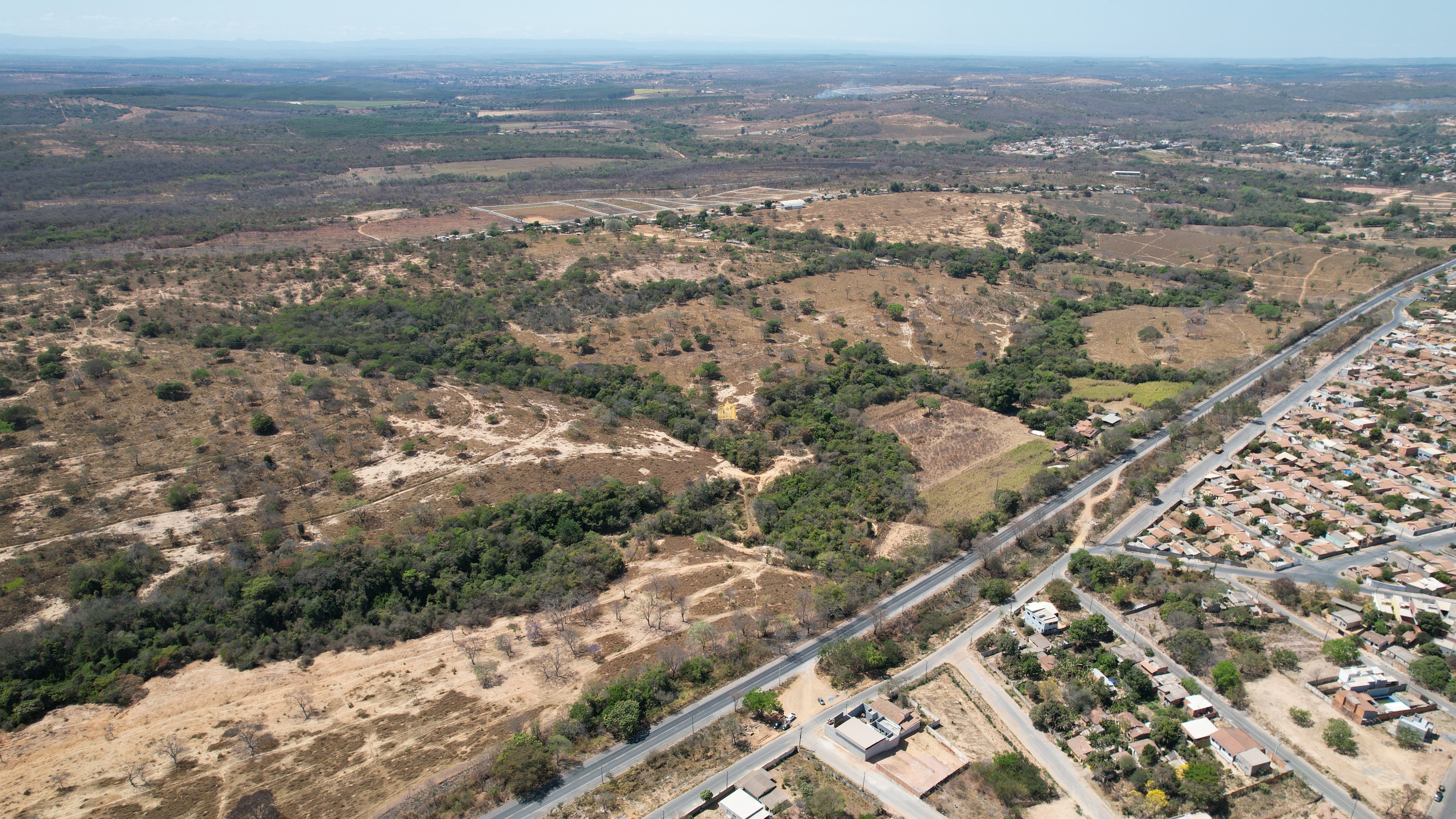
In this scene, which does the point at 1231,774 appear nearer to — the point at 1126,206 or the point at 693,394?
the point at 693,394

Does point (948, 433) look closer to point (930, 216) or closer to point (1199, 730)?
point (1199, 730)

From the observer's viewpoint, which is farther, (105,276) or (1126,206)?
(1126,206)

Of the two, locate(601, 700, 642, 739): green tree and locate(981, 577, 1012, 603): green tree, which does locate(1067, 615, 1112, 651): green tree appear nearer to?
locate(981, 577, 1012, 603): green tree

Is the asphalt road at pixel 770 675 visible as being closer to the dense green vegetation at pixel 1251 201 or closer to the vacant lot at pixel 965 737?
the vacant lot at pixel 965 737

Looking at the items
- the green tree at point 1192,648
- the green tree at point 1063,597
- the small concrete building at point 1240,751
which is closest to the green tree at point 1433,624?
the green tree at point 1192,648

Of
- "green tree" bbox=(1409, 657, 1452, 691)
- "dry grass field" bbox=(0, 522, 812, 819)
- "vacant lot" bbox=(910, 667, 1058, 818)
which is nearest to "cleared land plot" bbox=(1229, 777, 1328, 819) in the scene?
"vacant lot" bbox=(910, 667, 1058, 818)

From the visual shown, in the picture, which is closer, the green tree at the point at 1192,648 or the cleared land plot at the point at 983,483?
the green tree at the point at 1192,648

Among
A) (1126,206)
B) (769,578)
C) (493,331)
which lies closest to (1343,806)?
(769,578)

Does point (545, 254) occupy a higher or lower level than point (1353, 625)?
higher
